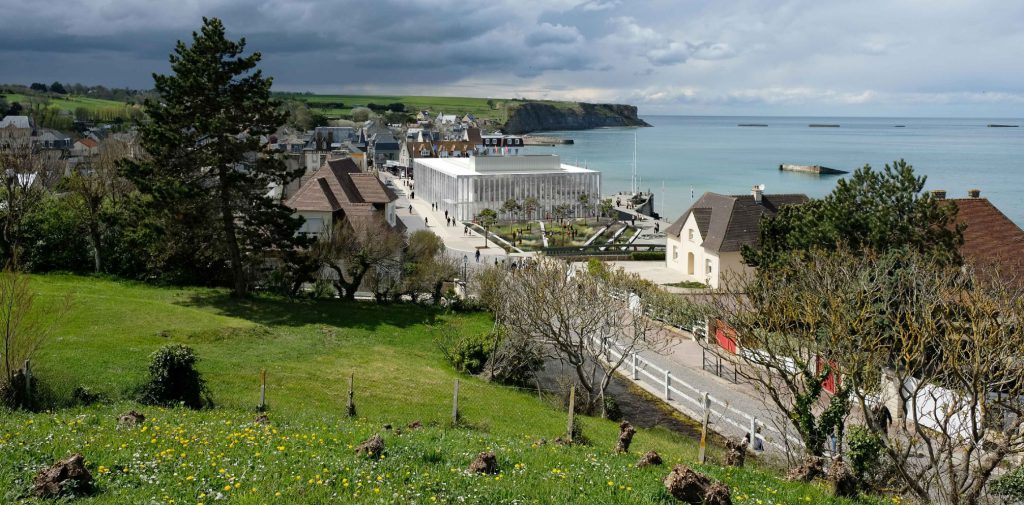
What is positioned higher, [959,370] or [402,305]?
[959,370]

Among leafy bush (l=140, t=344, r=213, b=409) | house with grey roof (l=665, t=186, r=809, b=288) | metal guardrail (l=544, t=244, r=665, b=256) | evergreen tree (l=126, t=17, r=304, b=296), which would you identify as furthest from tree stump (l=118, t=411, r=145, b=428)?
metal guardrail (l=544, t=244, r=665, b=256)

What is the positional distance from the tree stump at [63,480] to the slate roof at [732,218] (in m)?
34.8

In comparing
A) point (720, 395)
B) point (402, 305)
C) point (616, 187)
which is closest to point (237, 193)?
point (402, 305)

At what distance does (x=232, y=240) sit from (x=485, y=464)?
861 inches

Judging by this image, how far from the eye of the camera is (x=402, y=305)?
104 feet

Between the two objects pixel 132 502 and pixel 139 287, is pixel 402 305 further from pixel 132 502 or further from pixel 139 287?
pixel 132 502

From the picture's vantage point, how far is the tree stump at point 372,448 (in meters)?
9.76

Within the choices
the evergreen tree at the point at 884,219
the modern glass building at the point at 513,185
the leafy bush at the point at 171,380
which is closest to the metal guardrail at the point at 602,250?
the modern glass building at the point at 513,185

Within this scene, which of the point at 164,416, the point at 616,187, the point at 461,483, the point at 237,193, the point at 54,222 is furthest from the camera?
the point at 616,187

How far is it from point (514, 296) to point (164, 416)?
1100 cm

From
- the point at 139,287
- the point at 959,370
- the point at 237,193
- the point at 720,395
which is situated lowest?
the point at 720,395

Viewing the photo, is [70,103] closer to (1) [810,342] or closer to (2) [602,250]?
(2) [602,250]

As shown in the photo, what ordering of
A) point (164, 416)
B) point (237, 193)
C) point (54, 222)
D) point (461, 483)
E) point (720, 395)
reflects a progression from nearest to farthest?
point (461, 483) < point (164, 416) < point (720, 395) < point (237, 193) < point (54, 222)

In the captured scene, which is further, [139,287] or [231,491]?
[139,287]
